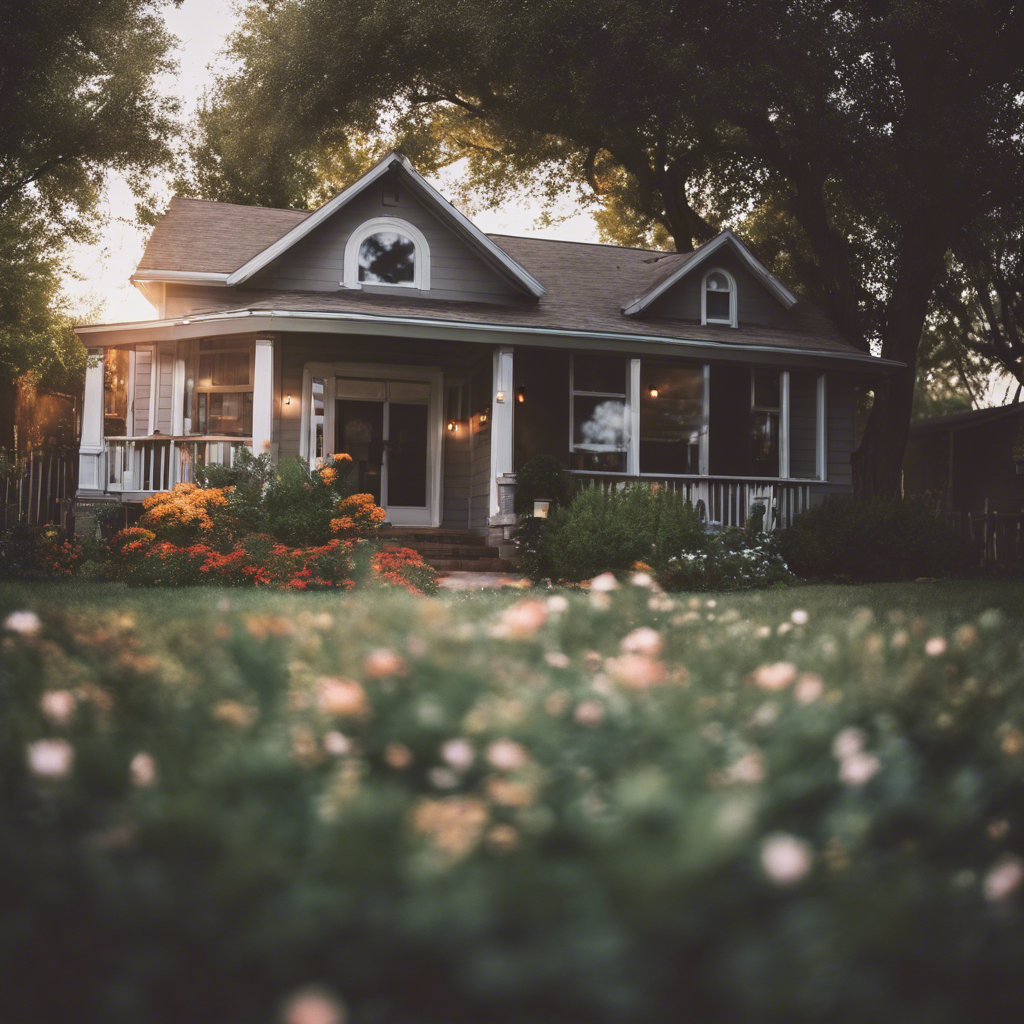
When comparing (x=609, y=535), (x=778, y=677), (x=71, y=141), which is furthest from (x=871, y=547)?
(x=71, y=141)

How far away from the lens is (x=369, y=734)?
77.3 inches

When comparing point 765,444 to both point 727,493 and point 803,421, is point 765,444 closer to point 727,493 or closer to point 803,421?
point 803,421

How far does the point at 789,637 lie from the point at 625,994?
2.13 meters

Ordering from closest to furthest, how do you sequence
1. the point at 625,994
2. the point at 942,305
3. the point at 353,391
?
the point at 625,994
the point at 353,391
the point at 942,305

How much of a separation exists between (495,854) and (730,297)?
15.2 metres

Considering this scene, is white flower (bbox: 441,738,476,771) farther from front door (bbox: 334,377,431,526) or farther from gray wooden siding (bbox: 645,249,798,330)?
gray wooden siding (bbox: 645,249,798,330)

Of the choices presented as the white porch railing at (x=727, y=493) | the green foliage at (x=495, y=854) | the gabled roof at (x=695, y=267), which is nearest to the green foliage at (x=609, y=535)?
the white porch railing at (x=727, y=493)

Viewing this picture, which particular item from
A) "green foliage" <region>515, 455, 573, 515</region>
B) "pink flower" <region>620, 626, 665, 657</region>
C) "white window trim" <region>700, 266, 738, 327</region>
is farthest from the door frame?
"pink flower" <region>620, 626, 665, 657</region>

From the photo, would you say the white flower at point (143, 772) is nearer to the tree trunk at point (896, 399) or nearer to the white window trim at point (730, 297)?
the white window trim at point (730, 297)

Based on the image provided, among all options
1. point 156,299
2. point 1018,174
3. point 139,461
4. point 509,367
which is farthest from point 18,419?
point 1018,174

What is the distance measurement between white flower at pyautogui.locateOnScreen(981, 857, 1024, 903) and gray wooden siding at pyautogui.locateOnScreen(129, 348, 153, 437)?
14.4 metres

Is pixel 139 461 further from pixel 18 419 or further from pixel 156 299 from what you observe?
pixel 18 419

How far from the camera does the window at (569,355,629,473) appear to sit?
14898 millimetres

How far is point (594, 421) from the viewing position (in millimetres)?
14969
